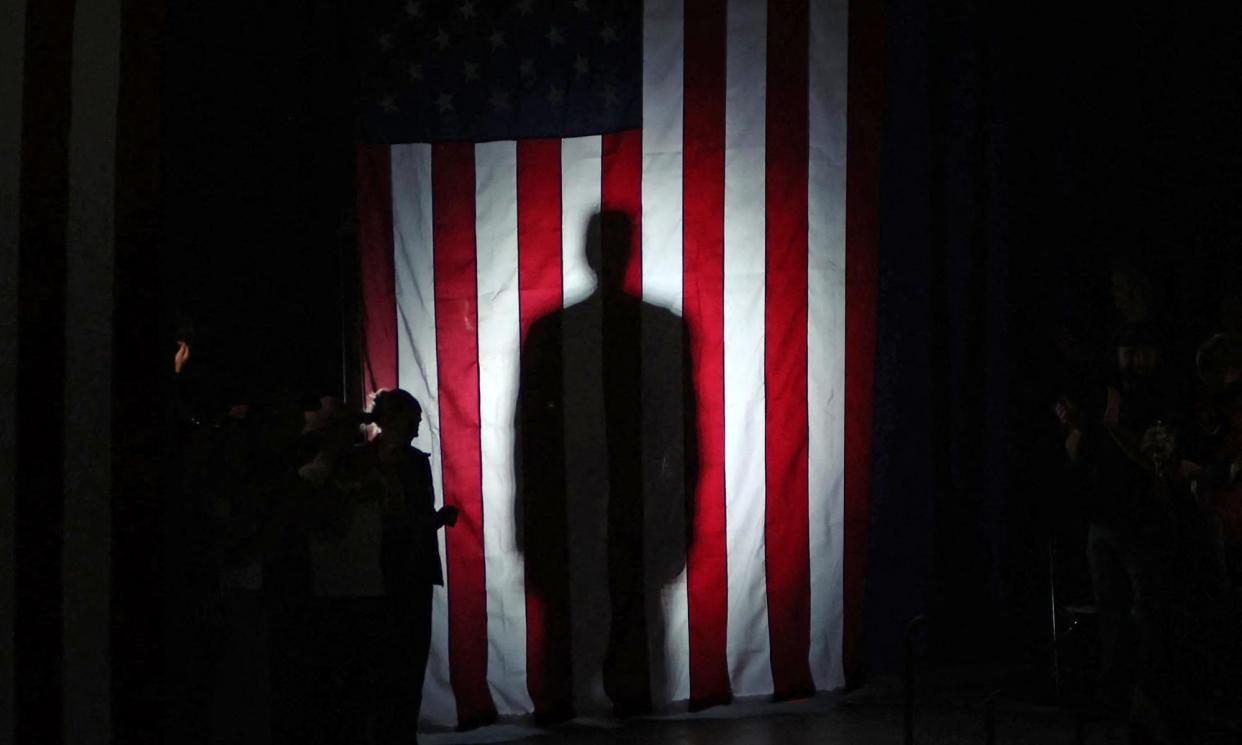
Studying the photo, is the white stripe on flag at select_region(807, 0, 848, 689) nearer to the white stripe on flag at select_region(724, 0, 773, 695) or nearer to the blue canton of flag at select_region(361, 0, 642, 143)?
the white stripe on flag at select_region(724, 0, 773, 695)

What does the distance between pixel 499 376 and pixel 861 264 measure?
5.52 feet

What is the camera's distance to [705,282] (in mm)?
6270

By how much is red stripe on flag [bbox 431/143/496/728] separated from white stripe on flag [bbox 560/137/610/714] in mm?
398

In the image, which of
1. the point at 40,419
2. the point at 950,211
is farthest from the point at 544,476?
the point at 40,419

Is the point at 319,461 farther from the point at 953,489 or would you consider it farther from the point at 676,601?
the point at 953,489

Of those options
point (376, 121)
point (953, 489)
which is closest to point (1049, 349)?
point (953, 489)

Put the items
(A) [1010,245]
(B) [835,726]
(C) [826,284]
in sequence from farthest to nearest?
(A) [1010,245] < (C) [826,284] < (B) [835,726]

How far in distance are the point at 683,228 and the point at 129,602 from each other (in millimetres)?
3815

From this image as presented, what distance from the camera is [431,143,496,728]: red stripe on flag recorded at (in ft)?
20.4

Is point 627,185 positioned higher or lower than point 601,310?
higher

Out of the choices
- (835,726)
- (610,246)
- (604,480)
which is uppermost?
(610,246)

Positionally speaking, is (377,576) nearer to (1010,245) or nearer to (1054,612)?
(1054,612)

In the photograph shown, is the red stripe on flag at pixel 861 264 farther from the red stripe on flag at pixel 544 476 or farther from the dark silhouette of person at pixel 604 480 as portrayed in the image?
the red stripe on flag at pixel 544 476

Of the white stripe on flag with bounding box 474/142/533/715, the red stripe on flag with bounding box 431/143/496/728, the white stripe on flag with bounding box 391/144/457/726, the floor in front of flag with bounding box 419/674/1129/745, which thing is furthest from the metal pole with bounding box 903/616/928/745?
the white stripe on flag with bounding box 391/144/457/726
